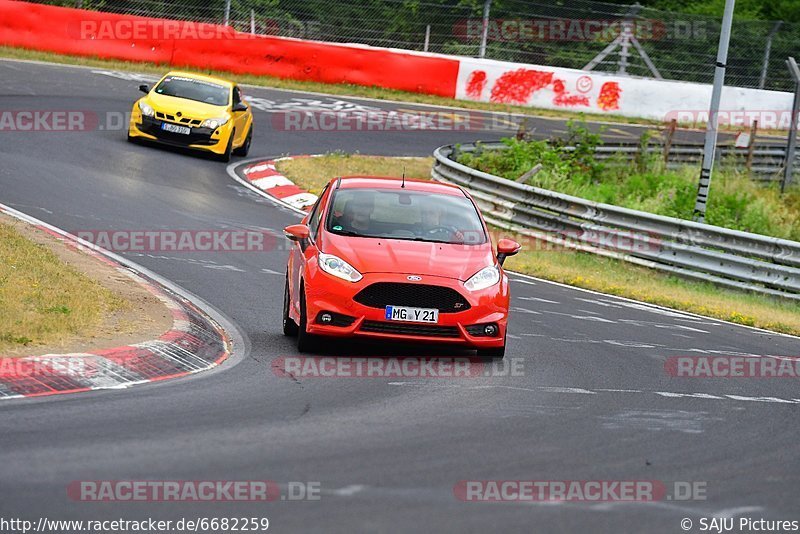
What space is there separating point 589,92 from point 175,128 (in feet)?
55.4

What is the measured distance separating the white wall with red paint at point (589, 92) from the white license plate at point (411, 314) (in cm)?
2712

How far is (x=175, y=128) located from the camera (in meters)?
24.6

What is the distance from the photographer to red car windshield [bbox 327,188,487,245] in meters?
11.4

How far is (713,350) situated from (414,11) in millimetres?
24284

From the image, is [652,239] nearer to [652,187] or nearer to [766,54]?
[652,187]

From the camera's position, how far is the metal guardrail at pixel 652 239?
18656mm

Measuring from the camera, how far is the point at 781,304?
18.3 meters

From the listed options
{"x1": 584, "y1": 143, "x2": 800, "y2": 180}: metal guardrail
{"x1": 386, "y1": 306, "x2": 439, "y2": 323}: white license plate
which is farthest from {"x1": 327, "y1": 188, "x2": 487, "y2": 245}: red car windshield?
{"x1": 584, "y1": 143, "x2": 800, "y2": 180}: metal guardrail

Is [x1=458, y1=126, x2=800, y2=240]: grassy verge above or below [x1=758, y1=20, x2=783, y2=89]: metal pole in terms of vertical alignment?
below
